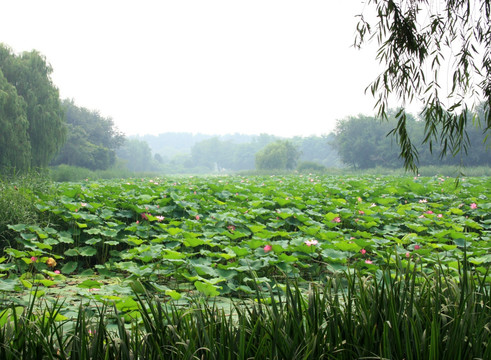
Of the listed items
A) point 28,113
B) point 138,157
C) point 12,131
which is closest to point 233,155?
point 138,157

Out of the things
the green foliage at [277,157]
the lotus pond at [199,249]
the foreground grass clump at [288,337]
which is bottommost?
the lotus pond at [199,249]

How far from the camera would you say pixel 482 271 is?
9.23 feet

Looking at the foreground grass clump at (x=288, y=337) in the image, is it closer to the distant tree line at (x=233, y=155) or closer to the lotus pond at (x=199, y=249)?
the lotus pond at (x=199, y=249)

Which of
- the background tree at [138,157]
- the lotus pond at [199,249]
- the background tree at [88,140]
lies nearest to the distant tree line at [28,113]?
the lotus pond at [199,249]

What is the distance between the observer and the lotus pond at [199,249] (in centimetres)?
266

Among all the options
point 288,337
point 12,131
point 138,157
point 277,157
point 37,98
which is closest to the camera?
point 288,337

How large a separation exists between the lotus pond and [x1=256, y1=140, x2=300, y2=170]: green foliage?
41816 millimetres

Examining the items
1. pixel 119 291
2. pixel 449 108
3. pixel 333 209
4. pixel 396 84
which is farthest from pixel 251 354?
pixel 333 209

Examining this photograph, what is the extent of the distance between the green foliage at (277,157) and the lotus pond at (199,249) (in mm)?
41816

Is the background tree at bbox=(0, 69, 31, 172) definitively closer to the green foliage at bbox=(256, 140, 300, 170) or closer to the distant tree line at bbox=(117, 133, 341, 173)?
the green foliage at bbox=(256, 140, 300, 170)

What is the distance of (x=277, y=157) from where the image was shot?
161 feet

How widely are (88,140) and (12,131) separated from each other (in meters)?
21.8

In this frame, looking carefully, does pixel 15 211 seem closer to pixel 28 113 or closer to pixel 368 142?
pixel 28 113

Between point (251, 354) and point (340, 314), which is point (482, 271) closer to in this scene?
point (340, 314)
